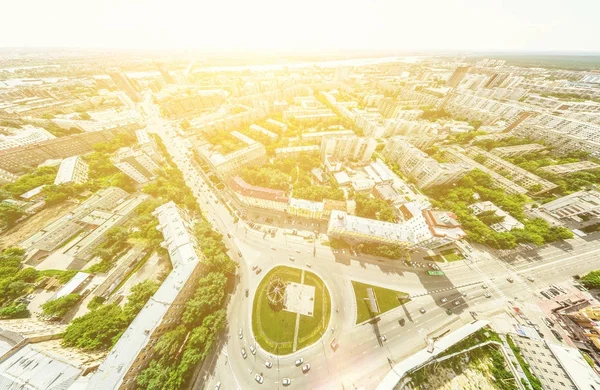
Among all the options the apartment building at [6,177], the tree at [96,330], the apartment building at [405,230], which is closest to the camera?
the tree at [96,330]

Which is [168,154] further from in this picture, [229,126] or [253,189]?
[253,189]

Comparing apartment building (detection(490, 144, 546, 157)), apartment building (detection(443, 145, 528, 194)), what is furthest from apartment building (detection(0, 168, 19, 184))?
apartment building (detection(490, 144, 546, 157))

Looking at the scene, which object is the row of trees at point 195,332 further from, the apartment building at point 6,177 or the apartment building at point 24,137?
the apartment building at point 24,137

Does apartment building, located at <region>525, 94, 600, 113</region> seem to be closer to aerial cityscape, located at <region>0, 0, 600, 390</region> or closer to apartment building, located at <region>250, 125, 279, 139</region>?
aerial cityscape, located at <region>0, 0, 600, 390</region>

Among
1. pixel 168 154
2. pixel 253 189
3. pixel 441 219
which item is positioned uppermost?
pixel 441 219

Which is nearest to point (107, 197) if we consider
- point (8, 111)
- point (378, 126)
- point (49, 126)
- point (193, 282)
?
point (193, 282)

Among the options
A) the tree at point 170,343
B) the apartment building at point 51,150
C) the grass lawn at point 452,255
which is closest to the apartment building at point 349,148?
the grass lawn at point 452,255
